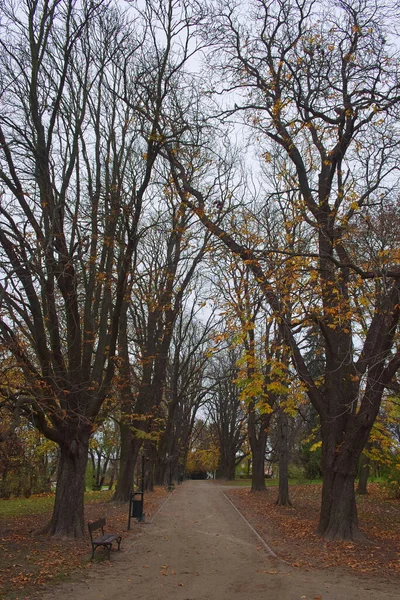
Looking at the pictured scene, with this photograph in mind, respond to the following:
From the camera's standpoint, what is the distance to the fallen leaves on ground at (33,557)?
7.44m

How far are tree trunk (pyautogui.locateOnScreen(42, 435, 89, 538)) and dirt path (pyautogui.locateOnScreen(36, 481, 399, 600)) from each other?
48.4 inches

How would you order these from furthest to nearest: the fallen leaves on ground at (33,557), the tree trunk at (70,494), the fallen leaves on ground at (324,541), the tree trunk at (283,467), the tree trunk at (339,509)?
the tree trunk at (283,467) < the tree trunk at (70,494) < the tree trunk at (339,509) < the fallen leaves on ground at (324,541) < the fallen leaves on ground at (33,557)

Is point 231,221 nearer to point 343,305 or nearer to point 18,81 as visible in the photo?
point 343,305

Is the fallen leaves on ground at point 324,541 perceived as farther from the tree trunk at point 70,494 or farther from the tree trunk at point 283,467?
the tree trunk at point 70,494

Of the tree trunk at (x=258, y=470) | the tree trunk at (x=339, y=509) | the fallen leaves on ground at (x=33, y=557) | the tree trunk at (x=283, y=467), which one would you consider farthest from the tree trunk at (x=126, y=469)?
the tree trunk at (x=339, y=509)

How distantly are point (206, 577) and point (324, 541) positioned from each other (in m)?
3.86

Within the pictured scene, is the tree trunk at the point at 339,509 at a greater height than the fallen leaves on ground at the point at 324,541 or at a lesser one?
greater

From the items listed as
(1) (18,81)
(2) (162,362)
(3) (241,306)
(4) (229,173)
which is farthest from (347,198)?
(2) (162,362)

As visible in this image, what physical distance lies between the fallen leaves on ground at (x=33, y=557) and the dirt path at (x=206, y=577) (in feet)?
1.34

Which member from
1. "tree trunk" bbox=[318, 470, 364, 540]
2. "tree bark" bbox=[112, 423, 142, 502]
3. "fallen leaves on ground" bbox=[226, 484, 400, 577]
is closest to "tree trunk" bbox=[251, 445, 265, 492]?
"fallen leaves on ground" bbox=[226, 484, 400, 577]

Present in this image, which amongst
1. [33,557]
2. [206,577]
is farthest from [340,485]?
[33,557]

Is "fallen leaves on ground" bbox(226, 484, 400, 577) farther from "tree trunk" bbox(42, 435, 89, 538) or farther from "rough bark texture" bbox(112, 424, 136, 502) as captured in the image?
"rough bark texture" bbox(112, 424, 136, 502)

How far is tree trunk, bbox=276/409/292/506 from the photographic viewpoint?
19.9 meters

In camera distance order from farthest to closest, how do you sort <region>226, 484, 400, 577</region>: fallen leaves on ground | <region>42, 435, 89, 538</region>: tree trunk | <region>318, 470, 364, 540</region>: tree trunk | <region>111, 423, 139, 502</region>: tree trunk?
<region>111, 423, 139, 502</region>: tree trunk → <region>42, 435, 89, 538</region>: tree trunk → <region>318, 470, 364, 540</region>: tree trunk → <region>226, 484, 400, 577</region>: fallen leaves on ground
